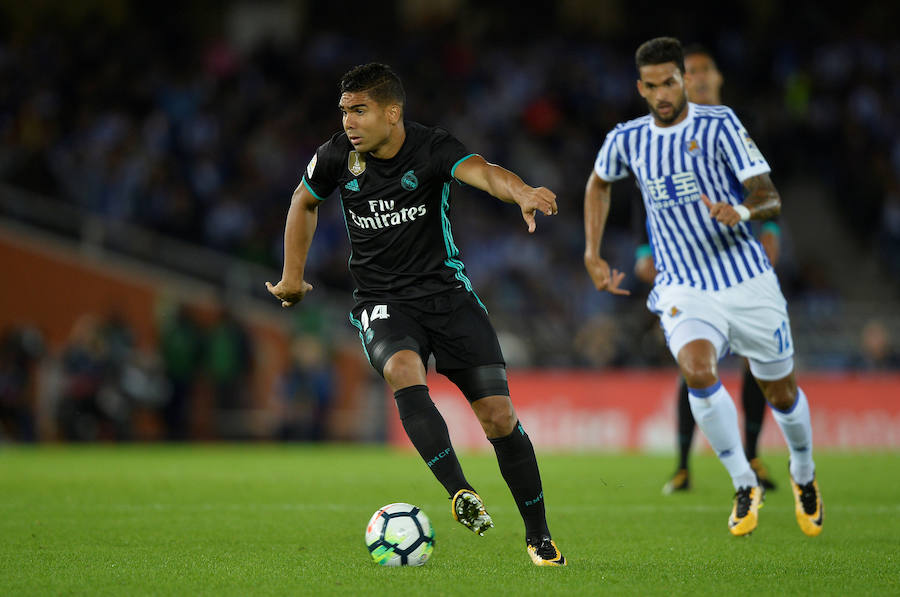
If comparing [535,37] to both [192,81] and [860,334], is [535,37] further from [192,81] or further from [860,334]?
[860,334]

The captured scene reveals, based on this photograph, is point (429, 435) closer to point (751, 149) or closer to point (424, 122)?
point (751, 149)

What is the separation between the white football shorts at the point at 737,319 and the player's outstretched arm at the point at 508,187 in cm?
136

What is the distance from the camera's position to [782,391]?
21.0 ft

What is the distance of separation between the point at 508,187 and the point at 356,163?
0.97 m

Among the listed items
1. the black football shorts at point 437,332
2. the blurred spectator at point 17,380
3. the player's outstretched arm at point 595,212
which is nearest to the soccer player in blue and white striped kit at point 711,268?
the player's outstretched arm at point 595,212

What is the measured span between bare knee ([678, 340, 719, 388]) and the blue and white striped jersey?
363 mm

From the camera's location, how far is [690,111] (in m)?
6.37

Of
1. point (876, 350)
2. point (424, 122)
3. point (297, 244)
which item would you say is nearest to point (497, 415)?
point (297, 244)

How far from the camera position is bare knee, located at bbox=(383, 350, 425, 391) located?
5344mm

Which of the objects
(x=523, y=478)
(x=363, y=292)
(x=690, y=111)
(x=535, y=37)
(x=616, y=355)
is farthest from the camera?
(x=535, y=37)

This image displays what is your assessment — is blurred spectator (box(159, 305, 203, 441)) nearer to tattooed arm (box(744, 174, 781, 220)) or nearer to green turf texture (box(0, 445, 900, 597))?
green turf texture (box(0, 445, 900, 597))

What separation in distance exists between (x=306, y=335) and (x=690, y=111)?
12.0 metres

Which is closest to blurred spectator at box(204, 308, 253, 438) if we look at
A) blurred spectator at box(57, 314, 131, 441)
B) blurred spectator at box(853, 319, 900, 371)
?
blurred spectator at box(57, 314, 131, 441)

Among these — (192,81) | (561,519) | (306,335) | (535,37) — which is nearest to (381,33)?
(535,37)
